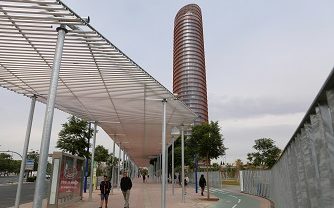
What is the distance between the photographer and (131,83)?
12.4m

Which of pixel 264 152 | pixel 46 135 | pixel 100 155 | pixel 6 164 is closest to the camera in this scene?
pixel 46 135

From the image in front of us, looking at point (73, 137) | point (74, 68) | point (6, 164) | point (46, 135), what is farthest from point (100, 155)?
point (6, 164)

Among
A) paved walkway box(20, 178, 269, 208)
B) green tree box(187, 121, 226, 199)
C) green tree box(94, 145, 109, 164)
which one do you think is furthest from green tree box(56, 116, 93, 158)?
green tree box(187, 121, 226, 199)

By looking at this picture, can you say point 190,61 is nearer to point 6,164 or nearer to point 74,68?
point 6,164

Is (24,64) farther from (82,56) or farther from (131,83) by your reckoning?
(131,83)

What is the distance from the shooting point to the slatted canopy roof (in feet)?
24.9

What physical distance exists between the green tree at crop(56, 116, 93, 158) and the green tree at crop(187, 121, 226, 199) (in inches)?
1068

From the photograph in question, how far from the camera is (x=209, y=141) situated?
70.9 feet

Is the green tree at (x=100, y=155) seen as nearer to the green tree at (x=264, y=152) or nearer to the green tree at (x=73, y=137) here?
the green tree at (x=73, y=137)

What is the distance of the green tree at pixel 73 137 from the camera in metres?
45.3

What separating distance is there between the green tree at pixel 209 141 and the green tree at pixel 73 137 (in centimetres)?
2714

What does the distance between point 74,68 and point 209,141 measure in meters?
12.8

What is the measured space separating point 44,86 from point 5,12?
6435 millimetres

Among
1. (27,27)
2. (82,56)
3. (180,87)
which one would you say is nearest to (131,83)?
(82,56)
